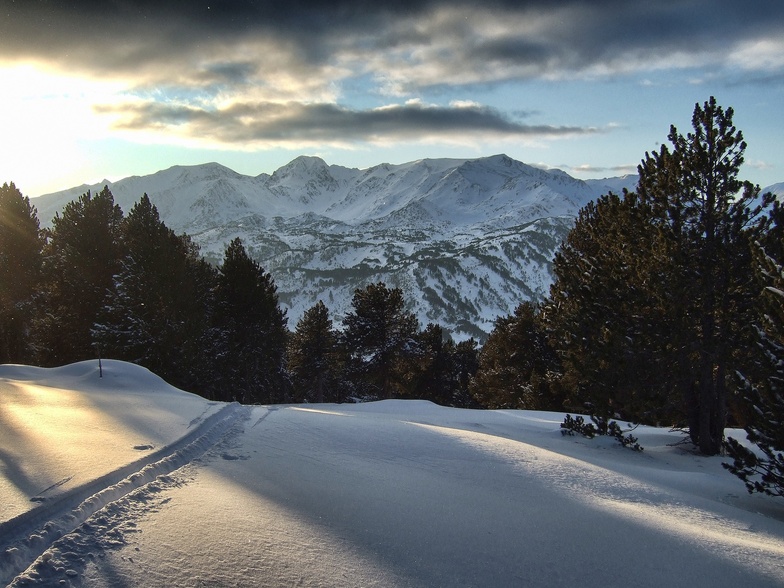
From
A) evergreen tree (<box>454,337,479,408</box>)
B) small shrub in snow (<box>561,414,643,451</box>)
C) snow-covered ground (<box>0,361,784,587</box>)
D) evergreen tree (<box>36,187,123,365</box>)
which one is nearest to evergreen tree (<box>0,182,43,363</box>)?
evergreen tree (<box>36,187,123,365</box>)

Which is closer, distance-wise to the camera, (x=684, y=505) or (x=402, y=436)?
(x=684, y=505)

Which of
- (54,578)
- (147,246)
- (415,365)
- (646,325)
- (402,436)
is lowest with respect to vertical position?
(415,365)

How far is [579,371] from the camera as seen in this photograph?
1437 cm

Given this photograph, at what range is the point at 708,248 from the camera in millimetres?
12477

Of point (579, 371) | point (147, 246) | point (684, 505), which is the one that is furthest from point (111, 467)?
point (147, 246)

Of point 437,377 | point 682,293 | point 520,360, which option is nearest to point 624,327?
point 682,293

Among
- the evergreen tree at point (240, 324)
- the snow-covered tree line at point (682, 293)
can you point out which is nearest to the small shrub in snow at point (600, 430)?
the snow-covered tree line at point (682, 293)

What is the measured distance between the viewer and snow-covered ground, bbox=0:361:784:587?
4.13 metres

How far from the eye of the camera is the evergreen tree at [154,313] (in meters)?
27.3

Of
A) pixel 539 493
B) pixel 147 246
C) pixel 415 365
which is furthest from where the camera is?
pixel 415 365

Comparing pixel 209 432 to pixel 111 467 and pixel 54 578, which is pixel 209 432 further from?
pixel 54 578

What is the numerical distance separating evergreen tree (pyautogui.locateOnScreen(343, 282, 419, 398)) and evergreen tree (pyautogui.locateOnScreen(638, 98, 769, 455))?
23575 mm

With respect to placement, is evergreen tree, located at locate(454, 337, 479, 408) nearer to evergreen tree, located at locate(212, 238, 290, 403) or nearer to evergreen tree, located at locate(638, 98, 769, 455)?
evergreen tree, located at locate(212, 238, 290, 403)

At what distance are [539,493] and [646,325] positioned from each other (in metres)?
8.17
